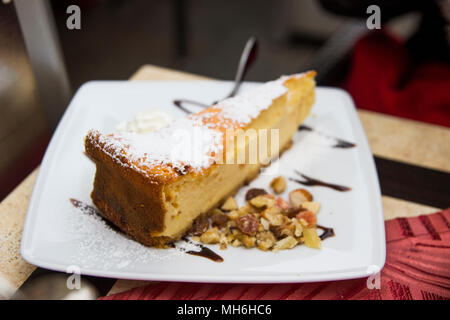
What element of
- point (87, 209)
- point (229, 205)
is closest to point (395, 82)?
point (229, 205)

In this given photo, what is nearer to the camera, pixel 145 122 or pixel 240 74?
pixel 145 122

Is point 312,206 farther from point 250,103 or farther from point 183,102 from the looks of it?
point 183,102

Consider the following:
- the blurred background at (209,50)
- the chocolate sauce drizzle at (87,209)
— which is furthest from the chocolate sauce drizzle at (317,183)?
the blurred background at (209,50)

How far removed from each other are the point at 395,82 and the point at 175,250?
1365 mm

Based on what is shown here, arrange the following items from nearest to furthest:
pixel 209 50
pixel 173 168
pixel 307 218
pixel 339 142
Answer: pixel 173 168 < pixel 307 218 < pixel 339 142 < pixel 209 50

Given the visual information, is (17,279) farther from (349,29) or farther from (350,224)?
(349,29)

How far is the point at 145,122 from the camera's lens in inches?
45.4

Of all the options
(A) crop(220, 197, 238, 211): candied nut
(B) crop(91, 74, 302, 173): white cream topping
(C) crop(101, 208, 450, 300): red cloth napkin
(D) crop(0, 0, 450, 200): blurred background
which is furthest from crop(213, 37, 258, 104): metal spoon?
(C) crop(101, 208, 450, 300): red cloth napkin

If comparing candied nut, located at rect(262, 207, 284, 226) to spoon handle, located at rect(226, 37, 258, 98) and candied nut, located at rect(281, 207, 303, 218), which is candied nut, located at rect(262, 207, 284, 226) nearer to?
candied nut, located at rect(281, 207, 303, 218)

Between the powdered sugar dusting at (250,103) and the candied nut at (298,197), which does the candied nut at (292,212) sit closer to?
the candied nut at (298,197)

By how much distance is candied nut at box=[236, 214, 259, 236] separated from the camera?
86cm

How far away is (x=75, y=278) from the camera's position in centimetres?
80

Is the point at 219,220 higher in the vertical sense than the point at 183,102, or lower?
lower

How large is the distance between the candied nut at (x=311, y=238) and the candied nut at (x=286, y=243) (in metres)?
0.03
